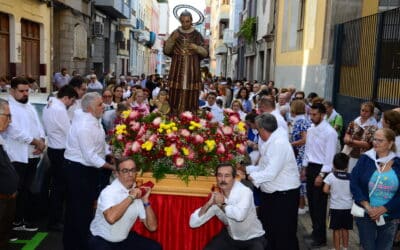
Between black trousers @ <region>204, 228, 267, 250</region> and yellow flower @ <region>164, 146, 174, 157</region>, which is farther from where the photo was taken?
yellow flower @ <region>164, 146, 174, 157</region>

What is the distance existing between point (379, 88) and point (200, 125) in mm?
5610

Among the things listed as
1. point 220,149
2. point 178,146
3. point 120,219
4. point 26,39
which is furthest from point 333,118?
point 26,39

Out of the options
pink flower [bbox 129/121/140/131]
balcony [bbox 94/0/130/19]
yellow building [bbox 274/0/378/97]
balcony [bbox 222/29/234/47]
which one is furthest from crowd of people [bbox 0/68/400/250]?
balcony [bbox 222/29/234/47]

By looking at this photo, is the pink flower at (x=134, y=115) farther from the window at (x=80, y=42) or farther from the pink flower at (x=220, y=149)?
the window at (x=80, y=42)

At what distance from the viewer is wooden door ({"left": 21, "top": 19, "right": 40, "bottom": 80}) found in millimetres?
15808

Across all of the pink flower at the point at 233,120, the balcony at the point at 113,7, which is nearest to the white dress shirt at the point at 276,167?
the pink flower at the point at 233,120

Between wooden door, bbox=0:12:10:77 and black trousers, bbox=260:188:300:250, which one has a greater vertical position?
wooden door, bbox=0:12:10:77

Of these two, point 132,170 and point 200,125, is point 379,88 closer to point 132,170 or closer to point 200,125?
point 200,125

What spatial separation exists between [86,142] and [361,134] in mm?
3743

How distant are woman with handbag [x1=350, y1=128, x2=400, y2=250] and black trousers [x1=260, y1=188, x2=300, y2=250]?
73cm

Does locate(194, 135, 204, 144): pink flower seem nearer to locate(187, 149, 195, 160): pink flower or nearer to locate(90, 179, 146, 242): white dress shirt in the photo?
locate(187, 149, 195, 160): pink flower

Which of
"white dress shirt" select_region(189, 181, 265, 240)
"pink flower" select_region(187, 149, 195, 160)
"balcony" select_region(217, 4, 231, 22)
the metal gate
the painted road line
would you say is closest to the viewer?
"white dress shirt" select_region(189, 181, 265, 240)

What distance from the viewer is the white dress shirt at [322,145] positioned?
5.97m

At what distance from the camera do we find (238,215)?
4227mm
